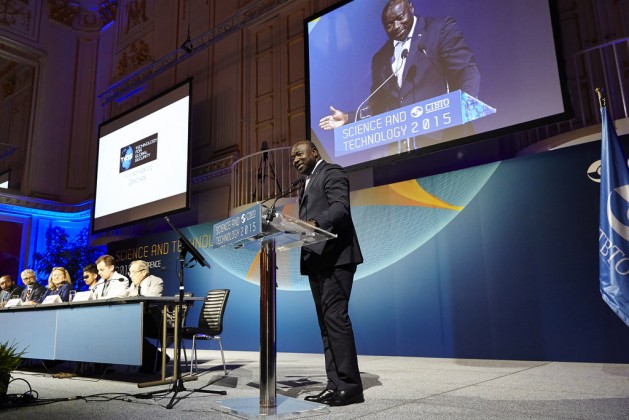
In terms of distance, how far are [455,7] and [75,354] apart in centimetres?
483

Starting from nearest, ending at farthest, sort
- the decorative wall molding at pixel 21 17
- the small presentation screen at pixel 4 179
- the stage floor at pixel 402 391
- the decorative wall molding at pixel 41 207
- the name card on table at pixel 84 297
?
1. the stage floor at pixel 402 391
2. the name card on table at pixel 84 297
3. the decorative wall molding at pixel 41 207
4. the decorative wall molding at pixel 21 17
5. the small presentation screen at pixel 4 179

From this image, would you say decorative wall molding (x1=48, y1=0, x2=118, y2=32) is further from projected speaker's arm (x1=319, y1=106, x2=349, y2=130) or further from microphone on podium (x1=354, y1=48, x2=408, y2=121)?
microphone on podium (x1=354, y1=48, x2=408, y2=121)

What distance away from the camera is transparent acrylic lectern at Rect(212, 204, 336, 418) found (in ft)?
6.57

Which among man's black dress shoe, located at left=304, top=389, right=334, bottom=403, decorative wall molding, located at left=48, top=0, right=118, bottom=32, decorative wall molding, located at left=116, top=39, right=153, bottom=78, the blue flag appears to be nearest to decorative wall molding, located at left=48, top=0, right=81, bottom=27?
decorative wall molding, located at left=48, top=0, right=118, bottom=32

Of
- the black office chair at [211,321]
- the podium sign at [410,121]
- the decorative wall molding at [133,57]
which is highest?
the decorative wall molding at [133,57]

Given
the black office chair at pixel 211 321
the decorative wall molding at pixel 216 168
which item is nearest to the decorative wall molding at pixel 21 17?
the decorative wall molding at pixel 216 168

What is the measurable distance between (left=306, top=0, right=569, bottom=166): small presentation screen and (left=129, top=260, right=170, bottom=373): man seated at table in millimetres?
2527

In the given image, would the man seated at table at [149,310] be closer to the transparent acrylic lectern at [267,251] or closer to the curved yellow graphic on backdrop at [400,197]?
the transparent acrylic lectern at [267,251]

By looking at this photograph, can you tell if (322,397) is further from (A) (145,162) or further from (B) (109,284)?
(A) (145,162)

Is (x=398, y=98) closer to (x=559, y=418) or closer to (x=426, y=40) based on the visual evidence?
(x=426, y=40)

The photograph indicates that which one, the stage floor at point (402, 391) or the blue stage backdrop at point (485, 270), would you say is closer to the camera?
the stage floor at point (402, 391)

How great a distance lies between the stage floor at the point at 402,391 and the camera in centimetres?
211

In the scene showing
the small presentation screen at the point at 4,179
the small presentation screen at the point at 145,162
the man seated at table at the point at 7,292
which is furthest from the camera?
the small presentation screen at the point at 4,179

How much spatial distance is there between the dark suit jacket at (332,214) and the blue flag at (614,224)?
2.06 m
